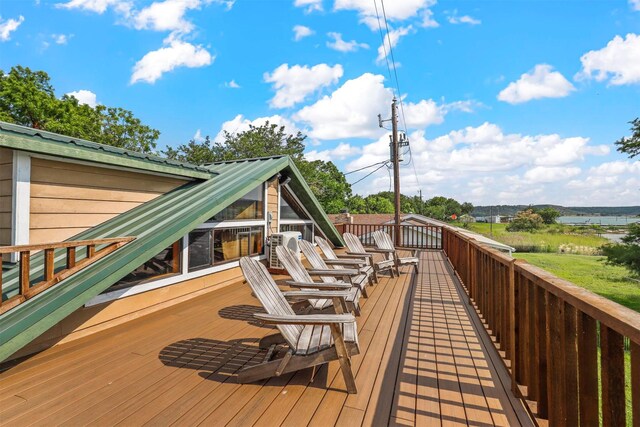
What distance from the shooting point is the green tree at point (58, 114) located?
19375 mm

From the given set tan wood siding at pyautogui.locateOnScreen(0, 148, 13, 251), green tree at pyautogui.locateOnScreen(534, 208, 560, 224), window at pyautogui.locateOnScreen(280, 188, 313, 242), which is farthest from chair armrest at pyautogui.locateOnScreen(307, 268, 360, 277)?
green tree at pyautogui.locateOnScreen(534, 208, 560, 224)

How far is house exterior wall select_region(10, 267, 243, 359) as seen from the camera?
106 inches

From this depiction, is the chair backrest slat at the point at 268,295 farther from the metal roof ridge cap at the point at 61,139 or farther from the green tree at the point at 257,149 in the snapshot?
the green tree at the point at 257,149

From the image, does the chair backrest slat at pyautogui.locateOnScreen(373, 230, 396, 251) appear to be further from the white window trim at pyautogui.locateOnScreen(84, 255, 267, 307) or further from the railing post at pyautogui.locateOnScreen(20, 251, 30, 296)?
the railing post at pyautogui.locateOnScreen(20, 251, 30, 296)

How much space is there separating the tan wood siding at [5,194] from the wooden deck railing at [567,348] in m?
4.18

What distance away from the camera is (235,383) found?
7.19 ft

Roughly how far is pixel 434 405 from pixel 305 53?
509 inches

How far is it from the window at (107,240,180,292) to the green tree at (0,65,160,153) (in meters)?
21.9

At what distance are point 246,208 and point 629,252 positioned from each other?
529 inches

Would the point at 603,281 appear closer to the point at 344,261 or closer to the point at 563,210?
the point at 344,261

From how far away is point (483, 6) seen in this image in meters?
6.71

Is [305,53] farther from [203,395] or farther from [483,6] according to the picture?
[203,395]

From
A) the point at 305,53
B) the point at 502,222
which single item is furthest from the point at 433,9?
the point at 502,222

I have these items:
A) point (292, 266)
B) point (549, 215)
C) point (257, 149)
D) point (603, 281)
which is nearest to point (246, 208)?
point (292, 266)
